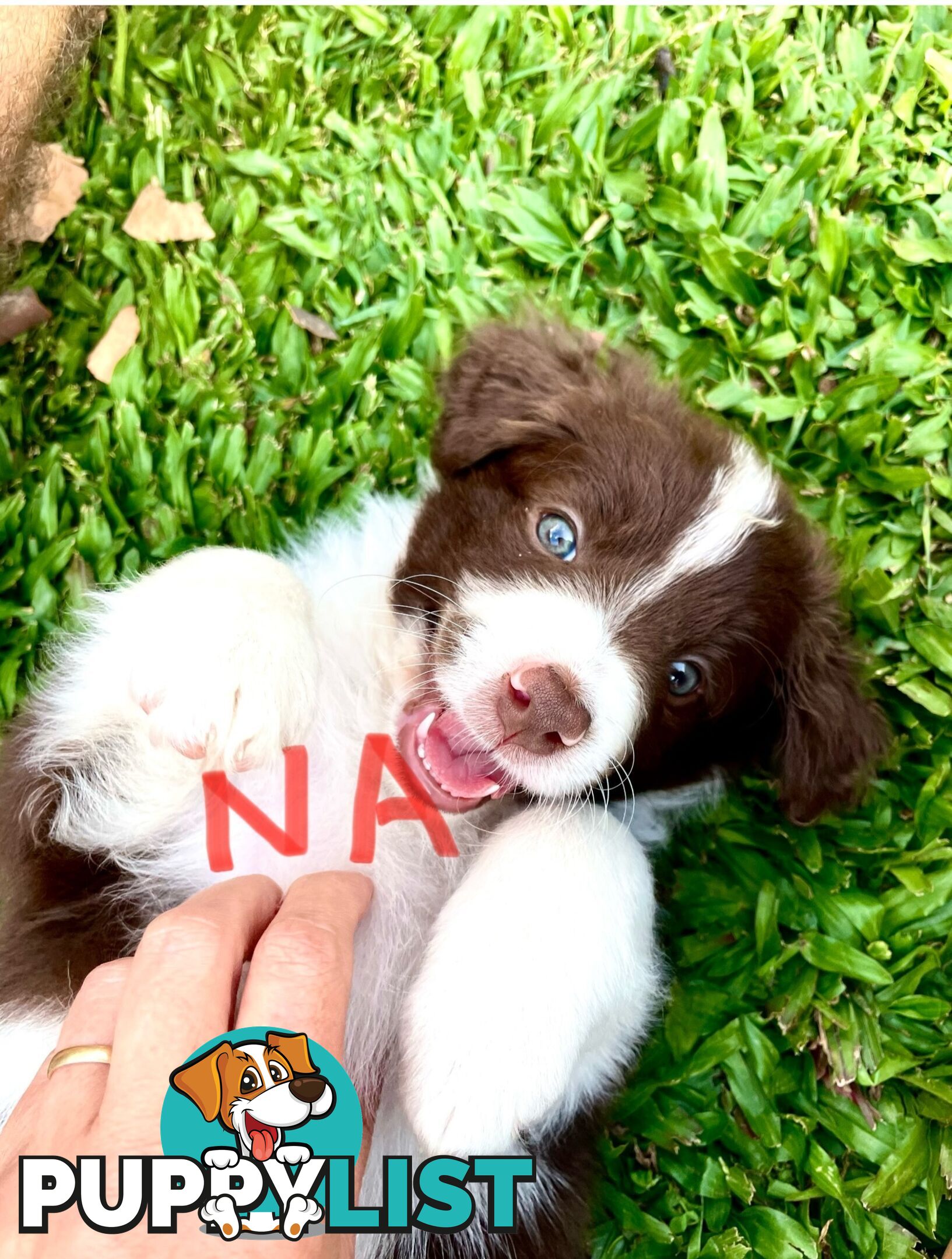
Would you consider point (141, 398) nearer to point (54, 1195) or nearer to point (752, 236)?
point (752, 236)

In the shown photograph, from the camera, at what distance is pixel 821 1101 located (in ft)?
9.02

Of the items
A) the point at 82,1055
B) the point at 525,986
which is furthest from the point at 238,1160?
the point at 525,986

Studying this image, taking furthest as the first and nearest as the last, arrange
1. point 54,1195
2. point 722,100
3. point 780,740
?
point 722,100 → point 780,740 → point 54,1195

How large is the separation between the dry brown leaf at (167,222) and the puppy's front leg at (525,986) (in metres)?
2.52

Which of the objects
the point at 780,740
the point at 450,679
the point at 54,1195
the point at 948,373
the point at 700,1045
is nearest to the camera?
the point at 54,1195

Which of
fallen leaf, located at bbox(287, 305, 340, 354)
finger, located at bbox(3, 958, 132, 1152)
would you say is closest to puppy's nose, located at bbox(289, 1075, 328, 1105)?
finger, located at bbox(3, 958, 132, 1152)

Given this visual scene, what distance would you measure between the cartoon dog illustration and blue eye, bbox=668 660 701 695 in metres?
1.26

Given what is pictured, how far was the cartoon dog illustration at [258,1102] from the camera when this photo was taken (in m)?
1.49

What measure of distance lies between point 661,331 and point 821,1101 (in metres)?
2.47

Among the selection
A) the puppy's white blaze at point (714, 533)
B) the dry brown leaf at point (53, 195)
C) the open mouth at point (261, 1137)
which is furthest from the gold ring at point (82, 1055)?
the dry brown leaf at point (53, 195)

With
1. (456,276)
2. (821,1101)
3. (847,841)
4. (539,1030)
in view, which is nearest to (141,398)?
(456,276)

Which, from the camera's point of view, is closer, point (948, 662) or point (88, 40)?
point (948, 662)

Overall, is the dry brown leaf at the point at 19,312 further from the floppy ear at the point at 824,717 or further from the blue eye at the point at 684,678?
the floppy ear at the point at 824,717

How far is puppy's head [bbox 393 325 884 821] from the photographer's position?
2.17 meters
